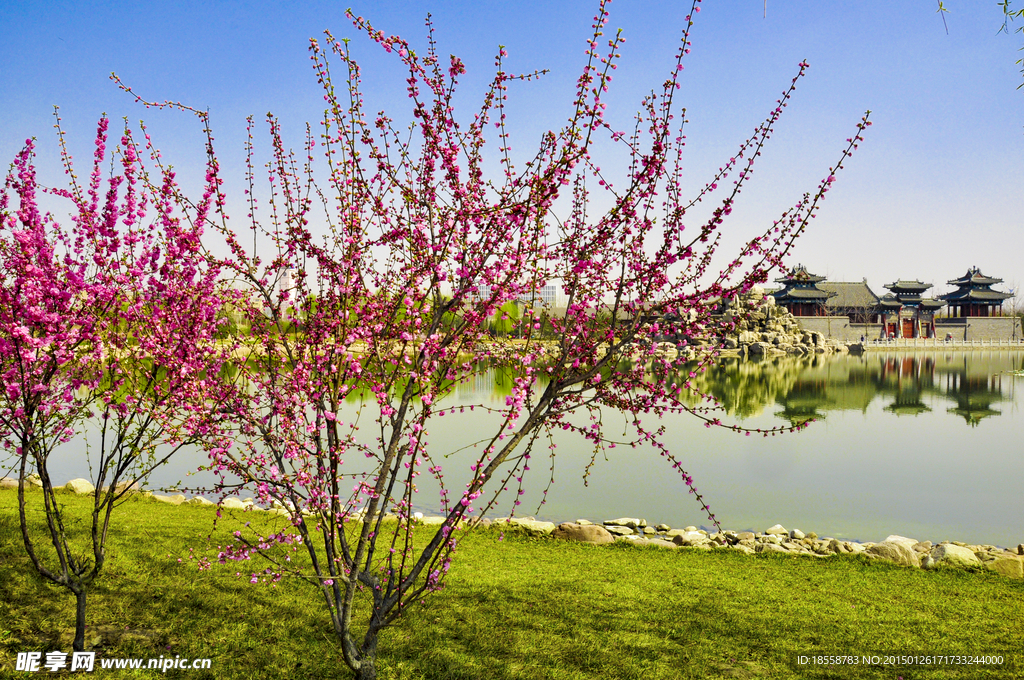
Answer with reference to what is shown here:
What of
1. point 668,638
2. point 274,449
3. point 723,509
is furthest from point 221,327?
point 723,509

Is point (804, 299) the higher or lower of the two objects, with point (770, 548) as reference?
higher

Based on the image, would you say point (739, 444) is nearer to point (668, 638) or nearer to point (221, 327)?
point (668, 638)

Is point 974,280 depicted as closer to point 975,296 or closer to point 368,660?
point 975,296

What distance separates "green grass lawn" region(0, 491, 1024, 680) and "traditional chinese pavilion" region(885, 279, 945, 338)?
78.2 meters

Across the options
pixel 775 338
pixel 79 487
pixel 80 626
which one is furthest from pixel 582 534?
pixel 775 338

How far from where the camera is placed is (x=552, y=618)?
637 centimetres

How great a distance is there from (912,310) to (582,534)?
8230cm

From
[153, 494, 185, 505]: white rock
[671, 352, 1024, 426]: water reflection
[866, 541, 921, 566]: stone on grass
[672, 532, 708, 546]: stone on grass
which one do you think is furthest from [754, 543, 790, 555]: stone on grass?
[153, 494, 185, 505]: white rock

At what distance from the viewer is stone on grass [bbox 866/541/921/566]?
886cm

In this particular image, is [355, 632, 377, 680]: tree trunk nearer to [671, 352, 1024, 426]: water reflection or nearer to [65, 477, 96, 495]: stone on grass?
[65, 477, 96, 495]: stone on grass

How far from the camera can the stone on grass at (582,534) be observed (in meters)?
9.72

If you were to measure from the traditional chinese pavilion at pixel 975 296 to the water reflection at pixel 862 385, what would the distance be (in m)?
20.7

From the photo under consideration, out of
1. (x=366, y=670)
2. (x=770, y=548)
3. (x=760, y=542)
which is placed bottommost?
(x=760, y=542)

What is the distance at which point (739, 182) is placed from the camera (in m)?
3.94
